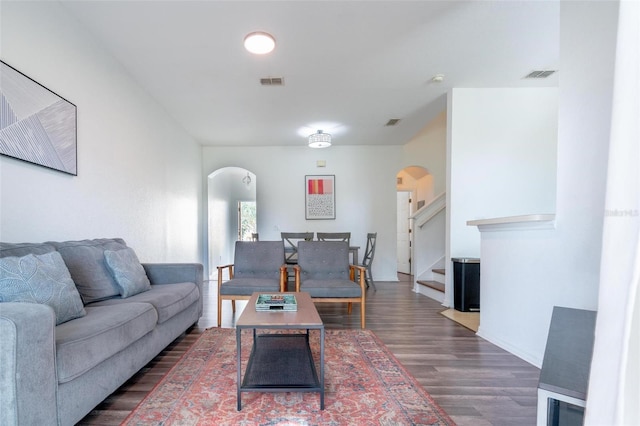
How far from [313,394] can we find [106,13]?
3197mm

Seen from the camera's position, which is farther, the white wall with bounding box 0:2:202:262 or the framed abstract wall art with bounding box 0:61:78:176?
the white wall with bounding box 0:2:202:262

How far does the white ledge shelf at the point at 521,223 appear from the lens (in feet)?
6.44

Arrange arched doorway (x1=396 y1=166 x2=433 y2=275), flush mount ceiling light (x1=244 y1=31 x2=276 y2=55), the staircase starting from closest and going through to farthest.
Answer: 1. flush mount ceiling light (x1=244 y1=31 x2=276 y2=55)
2. the staircase
3. arched doorway (x1=396 y1=166 x2=433 y2=275)

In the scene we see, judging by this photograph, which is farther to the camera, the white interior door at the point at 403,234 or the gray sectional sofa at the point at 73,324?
the white interior door at the point at 403,234

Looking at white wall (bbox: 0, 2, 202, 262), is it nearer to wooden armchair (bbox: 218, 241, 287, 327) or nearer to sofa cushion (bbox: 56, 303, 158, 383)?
sofa cushion (bbox: 56, 303, 158, 383)

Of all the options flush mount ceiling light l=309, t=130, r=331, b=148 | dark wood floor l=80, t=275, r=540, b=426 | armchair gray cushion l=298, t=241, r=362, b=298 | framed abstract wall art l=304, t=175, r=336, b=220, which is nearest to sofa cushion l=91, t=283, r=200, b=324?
dark wood floor l=80, t=275, r=540, b=426

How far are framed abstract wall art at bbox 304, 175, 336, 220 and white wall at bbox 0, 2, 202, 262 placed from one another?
2.53m

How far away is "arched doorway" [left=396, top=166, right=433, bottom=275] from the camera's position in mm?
6852

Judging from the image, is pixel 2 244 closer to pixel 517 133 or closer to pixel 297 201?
pixel 297 201

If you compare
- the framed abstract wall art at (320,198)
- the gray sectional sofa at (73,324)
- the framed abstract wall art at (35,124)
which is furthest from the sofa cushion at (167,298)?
the framed abstract wall art at (320,198)

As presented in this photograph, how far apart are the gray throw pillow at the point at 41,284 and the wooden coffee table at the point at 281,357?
37.1 inches

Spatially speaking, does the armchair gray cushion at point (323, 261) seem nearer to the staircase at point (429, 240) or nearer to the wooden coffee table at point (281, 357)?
the wooden coffee table at point (281, 357)

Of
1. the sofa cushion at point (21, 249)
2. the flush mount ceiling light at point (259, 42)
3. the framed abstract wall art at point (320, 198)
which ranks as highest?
the flush mount ceiling light at point (259, 42)

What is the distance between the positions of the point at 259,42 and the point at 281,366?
2575 mm
